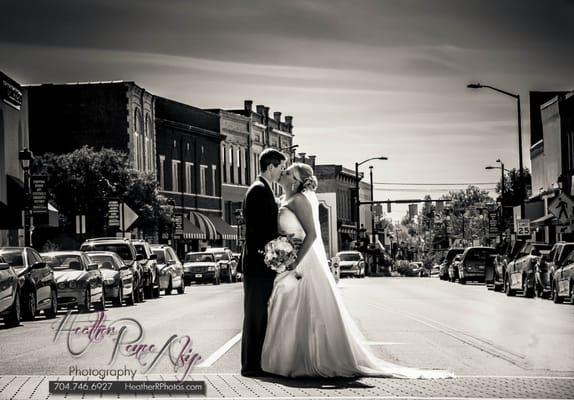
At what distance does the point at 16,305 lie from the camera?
934 inches

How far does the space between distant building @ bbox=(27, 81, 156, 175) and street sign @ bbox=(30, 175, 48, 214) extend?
2348cm

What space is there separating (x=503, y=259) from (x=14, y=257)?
20.2 m

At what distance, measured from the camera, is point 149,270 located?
3844 cm

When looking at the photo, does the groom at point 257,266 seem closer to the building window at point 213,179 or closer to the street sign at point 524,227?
the street sign at point 524,227

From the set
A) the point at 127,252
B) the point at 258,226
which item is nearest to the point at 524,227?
the point at 127,252

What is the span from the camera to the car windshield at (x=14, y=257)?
26.1 m

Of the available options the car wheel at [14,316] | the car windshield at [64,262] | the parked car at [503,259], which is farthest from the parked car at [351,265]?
the car wheel at [14,316]

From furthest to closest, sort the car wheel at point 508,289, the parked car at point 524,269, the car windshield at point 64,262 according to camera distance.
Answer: the car wheel at point 508,289 < the parked car at point 524,269 < the car windshield at point 64,262

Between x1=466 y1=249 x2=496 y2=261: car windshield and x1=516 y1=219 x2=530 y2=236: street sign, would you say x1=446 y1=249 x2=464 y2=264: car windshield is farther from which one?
x1=516 y1=219 x2=530 y2=236: street sign

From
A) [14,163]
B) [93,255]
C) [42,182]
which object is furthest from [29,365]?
[14,163]

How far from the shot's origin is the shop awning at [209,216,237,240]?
82.2 metres

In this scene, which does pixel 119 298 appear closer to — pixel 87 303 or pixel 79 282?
pixel 87 303

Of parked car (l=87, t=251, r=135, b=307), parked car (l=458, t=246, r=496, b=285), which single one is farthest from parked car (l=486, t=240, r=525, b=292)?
parked car (l=87, t=251, r=135, b=307)

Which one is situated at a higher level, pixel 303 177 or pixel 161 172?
pixel 161 172
